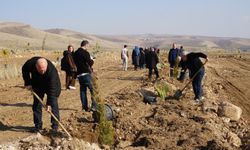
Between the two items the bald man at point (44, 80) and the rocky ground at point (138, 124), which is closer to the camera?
the rocky ground at point (138, 124)

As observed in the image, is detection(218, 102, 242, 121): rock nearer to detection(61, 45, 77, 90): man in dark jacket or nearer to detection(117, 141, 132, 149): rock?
detection(117, 141, 132, 149): rock

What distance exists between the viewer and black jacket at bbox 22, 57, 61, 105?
970 centimetres

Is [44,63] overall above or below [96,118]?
above

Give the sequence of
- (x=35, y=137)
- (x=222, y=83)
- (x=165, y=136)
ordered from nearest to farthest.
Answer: (x=35, y=137), (x=165, y=136), (x=222, y=83)

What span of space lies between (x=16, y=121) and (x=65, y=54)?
5.57 metres

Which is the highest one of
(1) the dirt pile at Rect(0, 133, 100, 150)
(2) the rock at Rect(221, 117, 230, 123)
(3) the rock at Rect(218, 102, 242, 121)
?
(1) the dirt pile at Rect(0, 133, 100, 150)

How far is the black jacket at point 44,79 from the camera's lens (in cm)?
970

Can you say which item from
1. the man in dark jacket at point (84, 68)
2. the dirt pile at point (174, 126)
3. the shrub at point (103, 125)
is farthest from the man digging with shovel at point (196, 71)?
the shrub at point (103, 125)

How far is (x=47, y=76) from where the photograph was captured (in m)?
9.67

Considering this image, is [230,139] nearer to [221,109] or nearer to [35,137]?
[221,109]

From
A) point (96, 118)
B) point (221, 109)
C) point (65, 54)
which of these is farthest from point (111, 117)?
point (65, 54)

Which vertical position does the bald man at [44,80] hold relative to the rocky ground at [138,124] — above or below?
above

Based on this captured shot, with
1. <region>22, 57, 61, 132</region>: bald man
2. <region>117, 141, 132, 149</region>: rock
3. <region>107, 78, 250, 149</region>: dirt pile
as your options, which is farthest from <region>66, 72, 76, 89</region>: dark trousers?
<region>22, 57, 61, 132</region>: bald man

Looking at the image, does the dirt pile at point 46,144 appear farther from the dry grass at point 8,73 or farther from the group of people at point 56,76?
the dry grass at point 8,73
